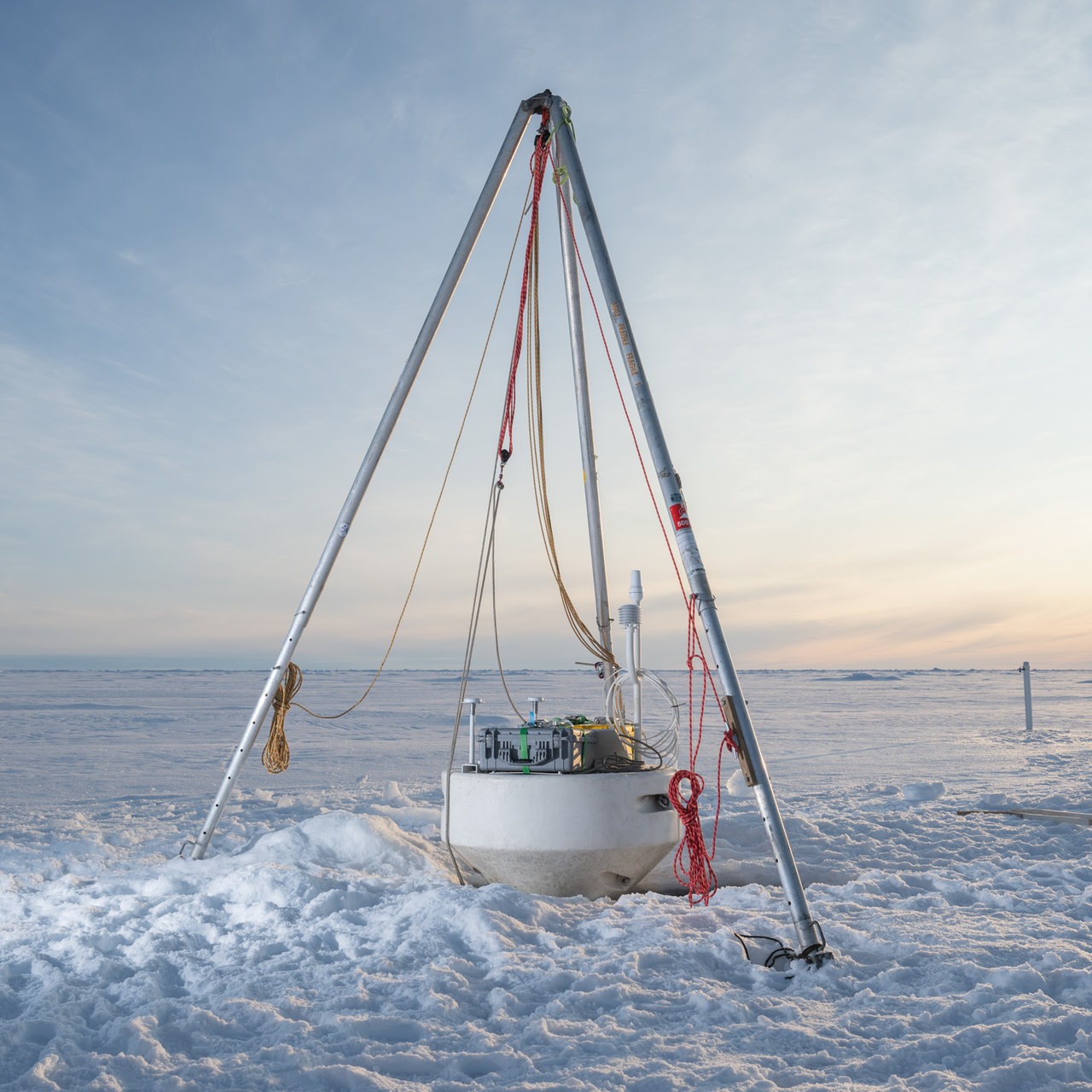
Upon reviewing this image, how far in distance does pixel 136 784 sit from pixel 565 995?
Answer: 10122mm

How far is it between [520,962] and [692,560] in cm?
243

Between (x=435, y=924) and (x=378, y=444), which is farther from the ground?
(x=378, y=444)

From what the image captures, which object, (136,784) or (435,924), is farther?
(136,784)

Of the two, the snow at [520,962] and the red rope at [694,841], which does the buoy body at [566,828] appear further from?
the snow at [520,962]

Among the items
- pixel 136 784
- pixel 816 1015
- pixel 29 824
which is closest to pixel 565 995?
pixel 816 1015

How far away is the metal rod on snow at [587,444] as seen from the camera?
770 centimetres

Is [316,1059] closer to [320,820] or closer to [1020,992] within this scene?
[1020,992]

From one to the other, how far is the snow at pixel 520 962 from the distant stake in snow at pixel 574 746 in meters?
0.31

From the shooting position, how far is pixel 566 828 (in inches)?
235

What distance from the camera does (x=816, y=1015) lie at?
Answer: 4078mm

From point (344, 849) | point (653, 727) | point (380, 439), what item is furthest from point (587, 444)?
point (344, 849)

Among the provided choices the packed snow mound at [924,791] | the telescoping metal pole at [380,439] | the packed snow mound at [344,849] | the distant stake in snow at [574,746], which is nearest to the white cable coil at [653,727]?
the distant stake in snow at [574,746]

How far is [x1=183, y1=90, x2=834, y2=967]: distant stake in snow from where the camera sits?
18.1 ft

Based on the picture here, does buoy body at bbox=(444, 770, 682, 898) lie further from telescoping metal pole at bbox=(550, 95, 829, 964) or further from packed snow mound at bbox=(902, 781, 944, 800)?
packed snow mound at bbox=(902, 781, 944, 800)
